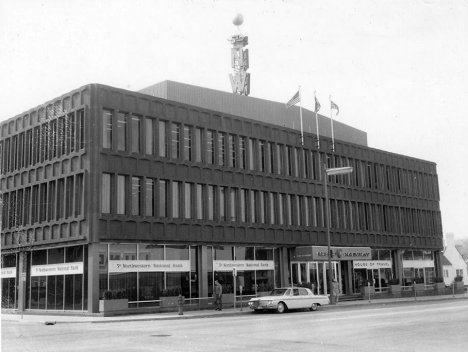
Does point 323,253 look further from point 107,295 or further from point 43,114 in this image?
point 43,114

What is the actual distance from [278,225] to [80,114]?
53.7 feet

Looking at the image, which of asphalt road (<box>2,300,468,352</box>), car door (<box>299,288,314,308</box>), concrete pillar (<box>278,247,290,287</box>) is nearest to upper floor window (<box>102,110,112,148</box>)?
car door (<box>299,288,314,308</box>)

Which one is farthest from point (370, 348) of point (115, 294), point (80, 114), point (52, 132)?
point (52, 132)

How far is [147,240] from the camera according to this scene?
33156 mm

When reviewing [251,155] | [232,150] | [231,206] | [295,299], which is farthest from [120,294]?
[251,155]

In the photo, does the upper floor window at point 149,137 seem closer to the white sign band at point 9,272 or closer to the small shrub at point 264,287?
the small shrub at point 264,287

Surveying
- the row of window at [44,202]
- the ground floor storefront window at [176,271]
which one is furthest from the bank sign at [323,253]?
the row of window at [44,202]

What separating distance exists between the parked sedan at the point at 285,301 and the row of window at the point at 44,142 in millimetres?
13223

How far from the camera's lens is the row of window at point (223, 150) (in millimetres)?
33344

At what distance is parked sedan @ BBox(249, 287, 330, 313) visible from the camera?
28125 mm

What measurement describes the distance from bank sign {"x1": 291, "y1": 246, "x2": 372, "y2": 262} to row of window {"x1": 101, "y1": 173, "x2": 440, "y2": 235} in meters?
2.34

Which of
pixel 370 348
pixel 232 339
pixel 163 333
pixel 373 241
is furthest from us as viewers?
pixel 373 241

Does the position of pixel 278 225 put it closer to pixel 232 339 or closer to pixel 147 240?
pixel 147 240

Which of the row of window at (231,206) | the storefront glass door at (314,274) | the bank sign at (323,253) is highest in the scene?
the row of window at (231,206)
